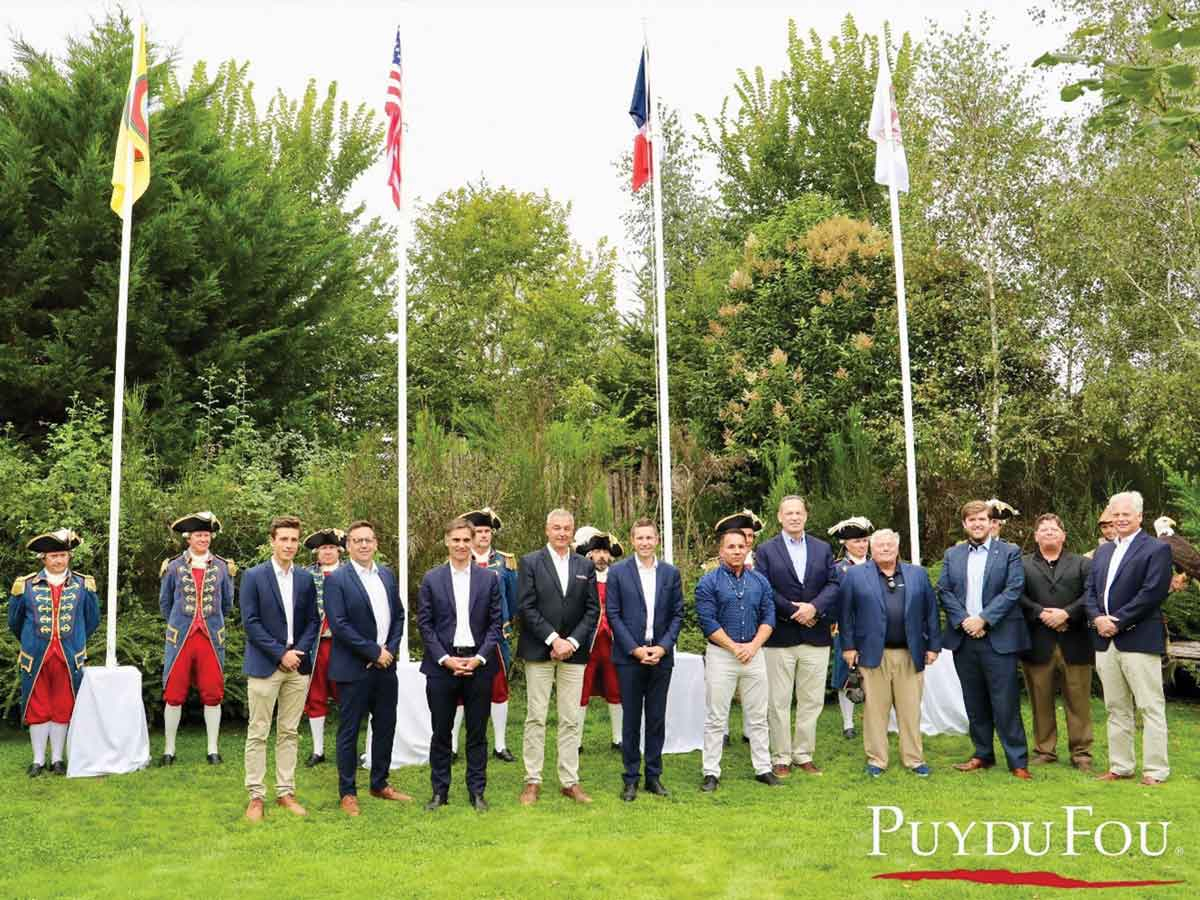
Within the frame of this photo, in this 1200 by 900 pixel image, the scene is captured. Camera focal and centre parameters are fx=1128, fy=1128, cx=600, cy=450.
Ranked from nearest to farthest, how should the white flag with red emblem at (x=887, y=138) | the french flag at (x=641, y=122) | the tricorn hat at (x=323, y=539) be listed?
the tricorn hat at (x=323, y=539) < the french flag at (x=641, y=122) < the white flag with red emblem at (x=887, y=138)

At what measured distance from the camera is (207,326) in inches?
605

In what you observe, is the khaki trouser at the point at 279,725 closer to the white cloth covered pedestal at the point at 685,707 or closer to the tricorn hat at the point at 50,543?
the tricorn hat at the point at 50,543

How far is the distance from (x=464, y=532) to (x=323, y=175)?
2475 centimetres

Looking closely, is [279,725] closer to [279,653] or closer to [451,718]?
[279,653]

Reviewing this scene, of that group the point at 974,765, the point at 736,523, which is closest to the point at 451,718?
the point at 736,523

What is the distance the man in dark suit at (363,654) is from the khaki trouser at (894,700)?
10.5ft

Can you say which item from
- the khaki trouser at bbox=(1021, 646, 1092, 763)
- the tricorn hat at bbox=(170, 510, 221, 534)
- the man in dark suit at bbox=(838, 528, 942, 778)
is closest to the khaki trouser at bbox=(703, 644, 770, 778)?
the man in dark suit at bbox=(838, 528, 942, 778)

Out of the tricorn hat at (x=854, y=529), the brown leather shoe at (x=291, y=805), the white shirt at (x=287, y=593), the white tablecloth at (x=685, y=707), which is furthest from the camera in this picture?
the tricorn hat at (x=854, y=529)

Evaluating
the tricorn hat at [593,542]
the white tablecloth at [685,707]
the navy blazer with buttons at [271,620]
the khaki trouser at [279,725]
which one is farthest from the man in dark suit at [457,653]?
the white tablecloth at [685,707]

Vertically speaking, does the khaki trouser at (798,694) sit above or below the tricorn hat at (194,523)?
below

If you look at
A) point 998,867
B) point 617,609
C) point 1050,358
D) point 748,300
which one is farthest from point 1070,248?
point 998,867

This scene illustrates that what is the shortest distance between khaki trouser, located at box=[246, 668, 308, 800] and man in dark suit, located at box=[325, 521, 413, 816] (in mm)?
271

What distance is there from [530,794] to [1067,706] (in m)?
3.86

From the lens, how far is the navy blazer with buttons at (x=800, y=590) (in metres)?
7.88
